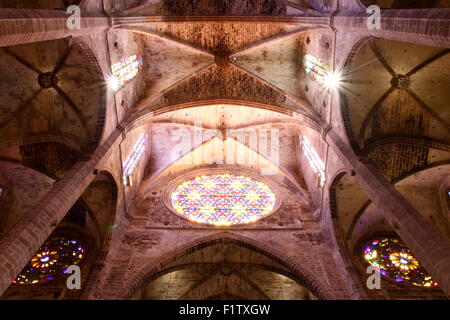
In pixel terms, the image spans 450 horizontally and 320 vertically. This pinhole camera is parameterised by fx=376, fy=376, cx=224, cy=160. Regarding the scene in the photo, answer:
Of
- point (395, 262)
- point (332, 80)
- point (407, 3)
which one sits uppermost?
point (407, 3)

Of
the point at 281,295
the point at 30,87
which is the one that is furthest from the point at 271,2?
the point at 281,295

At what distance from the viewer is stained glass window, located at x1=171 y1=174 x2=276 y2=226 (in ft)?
39.1

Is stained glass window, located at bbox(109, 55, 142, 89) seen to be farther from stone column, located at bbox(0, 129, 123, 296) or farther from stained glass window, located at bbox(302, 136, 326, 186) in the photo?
stained glass window, located at bbox(302, 136, 326, 186)

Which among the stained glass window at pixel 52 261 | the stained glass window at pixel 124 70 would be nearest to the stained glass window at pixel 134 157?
the stained glass window at pixel 124 70

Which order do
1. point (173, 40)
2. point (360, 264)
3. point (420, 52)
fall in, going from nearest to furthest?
point (420, 52) → point (360, 264) → point (173, 40)

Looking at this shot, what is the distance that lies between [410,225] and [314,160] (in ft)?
21.2

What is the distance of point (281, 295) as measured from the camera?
466 inches

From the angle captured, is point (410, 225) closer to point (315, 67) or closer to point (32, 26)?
point (32, 26)

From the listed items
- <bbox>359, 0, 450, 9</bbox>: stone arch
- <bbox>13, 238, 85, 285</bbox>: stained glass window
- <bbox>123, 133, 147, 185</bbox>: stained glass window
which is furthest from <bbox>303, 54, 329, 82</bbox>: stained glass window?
<bbox>13, 238, 85, 285</bbox>: stained glass window

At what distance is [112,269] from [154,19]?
292 inches

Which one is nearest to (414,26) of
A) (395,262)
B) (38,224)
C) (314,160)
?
(38,224)

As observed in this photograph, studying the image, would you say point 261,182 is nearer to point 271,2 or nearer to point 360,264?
point 360,264

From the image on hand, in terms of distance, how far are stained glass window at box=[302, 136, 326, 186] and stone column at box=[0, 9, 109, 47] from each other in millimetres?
7841

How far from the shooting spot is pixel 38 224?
246 inches
